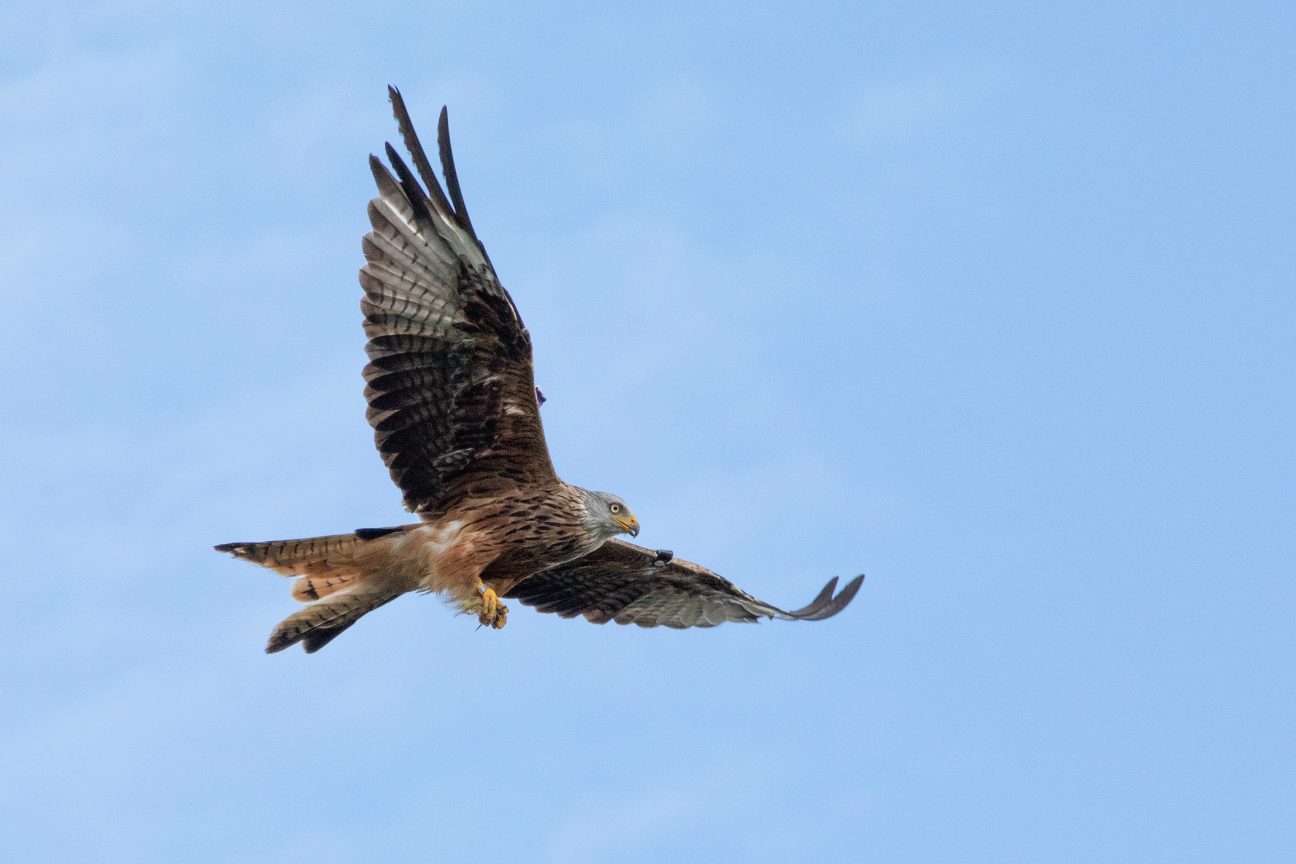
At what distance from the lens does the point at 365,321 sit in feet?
41.7

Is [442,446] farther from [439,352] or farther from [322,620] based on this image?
[322,620]

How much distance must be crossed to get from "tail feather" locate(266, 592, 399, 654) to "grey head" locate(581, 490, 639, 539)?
149cm

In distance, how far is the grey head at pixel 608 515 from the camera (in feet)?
43.6

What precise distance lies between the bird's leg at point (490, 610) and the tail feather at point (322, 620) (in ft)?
2.65

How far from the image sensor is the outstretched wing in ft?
41.0

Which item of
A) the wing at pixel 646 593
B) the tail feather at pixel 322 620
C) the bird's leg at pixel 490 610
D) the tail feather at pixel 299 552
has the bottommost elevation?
the bird's leg at pixel 490 610

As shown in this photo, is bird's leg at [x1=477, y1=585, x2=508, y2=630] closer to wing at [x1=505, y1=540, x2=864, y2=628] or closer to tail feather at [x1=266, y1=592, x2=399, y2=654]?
tail feather at [x1=266, y1=592, x2=399, y2=654]

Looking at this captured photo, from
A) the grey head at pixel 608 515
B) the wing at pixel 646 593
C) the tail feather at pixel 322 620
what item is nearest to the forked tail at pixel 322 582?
the tail feather at pixel 322 620

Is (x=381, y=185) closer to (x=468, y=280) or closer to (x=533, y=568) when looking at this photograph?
(x=468, y=280)

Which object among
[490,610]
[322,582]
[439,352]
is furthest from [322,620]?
[439,352]

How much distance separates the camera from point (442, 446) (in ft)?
43.1

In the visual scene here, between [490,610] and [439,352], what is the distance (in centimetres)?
176

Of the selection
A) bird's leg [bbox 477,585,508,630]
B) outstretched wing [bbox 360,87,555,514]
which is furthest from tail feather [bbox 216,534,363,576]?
bird's leg [bbox 477,585,508,630]

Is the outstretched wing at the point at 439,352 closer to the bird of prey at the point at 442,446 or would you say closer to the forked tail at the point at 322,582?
the bird of prey at the point at 442,446
